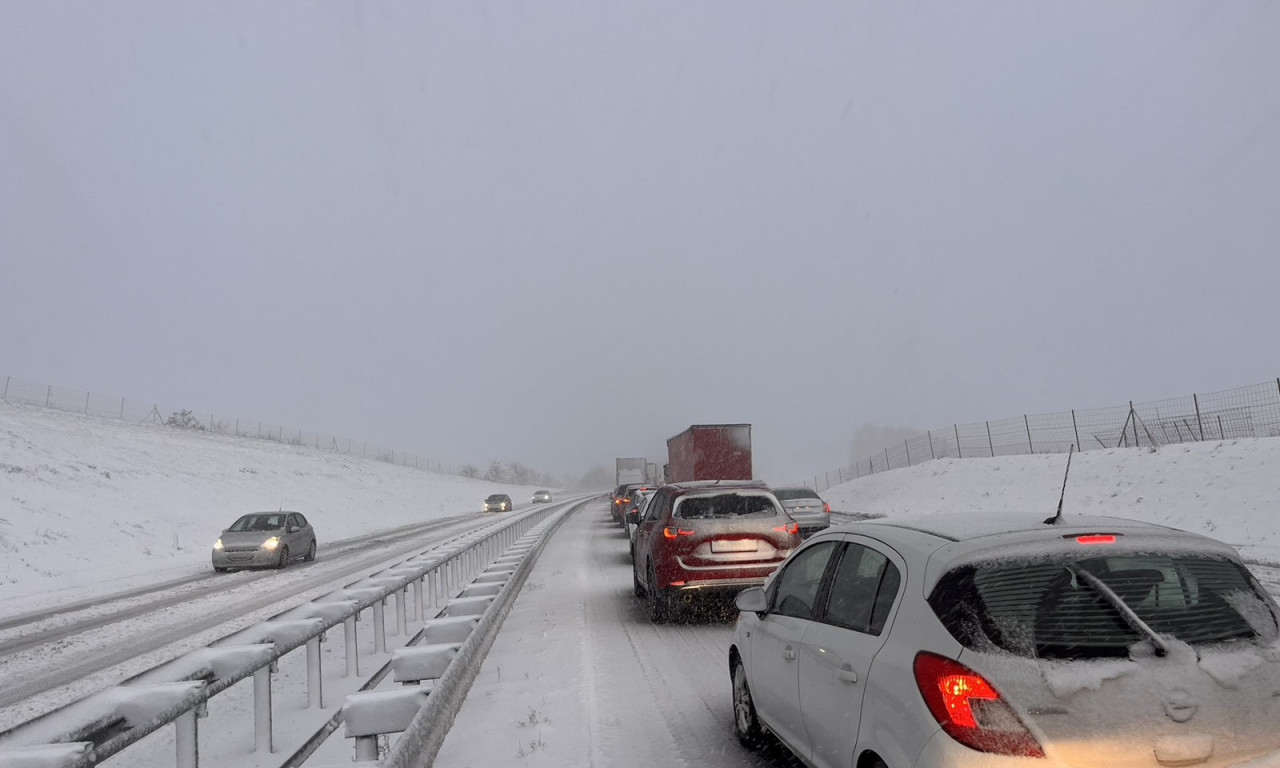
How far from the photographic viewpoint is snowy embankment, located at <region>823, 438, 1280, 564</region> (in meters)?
20.3

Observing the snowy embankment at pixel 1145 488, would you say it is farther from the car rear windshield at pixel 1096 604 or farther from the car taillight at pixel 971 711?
the car taillight at pixel 971 711

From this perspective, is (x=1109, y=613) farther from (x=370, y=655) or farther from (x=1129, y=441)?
(x=1129, y=441)

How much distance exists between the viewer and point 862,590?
4105 millimetres

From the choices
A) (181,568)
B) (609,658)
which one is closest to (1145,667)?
(609,658)

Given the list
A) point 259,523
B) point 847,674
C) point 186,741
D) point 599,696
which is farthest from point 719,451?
point 847,674

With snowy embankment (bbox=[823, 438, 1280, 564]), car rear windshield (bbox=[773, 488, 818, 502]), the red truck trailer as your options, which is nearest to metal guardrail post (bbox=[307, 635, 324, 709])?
snowy embankment (bbox=[823, 438, 1280, 564])

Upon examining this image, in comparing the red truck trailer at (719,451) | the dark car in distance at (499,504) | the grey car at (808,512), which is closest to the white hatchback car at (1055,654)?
the grey car at (808,512)

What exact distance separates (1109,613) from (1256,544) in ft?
61.3

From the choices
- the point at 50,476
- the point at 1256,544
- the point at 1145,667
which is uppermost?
the point at 50,476

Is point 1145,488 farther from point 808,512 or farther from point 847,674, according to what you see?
point 847,674

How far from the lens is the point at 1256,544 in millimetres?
17891

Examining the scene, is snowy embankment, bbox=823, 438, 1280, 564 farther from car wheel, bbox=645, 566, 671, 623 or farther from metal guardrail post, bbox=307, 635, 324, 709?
metal guardrail post, bbox=307, 635, 324, 709

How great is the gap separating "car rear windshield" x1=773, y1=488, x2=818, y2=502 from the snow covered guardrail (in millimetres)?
17874

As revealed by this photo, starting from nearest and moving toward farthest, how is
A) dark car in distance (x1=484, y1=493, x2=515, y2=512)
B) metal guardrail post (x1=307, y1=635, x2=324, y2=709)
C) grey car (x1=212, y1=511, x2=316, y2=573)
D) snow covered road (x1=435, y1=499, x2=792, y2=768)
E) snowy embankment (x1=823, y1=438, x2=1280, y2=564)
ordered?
snow covered road (x1=435, y1=499, x2=792, y2=768) < metal guardrail post (x1=307, y1=635, x2=324, y2=709) < snowy embankment (x1=823, y1=438, x2=1280, y2=564) < grey car (x1=212, y1=511, x2=316, y2=573) < dark car in distance (x1=484, y1=493, x2=515, y2=512)
